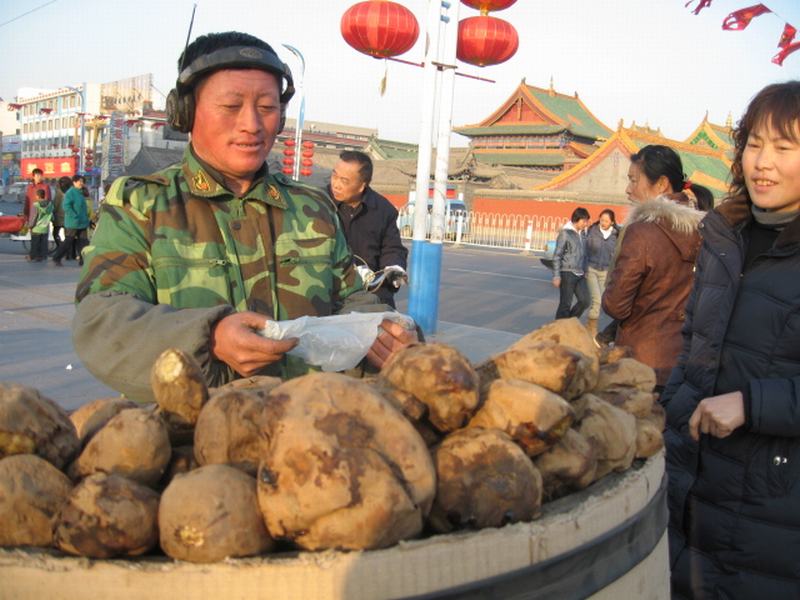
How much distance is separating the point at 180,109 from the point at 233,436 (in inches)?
42.8

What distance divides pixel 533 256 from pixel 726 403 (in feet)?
70.9

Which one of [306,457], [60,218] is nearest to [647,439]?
[306,457]

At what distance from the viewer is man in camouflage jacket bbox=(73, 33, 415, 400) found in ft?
5.33

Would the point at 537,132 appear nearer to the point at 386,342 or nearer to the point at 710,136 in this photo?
the point at 710,136

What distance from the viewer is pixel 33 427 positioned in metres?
1.14

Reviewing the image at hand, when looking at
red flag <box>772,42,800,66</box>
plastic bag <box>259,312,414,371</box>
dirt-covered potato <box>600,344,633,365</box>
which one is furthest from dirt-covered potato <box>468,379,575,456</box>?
red flag <box>772,42,800,66</box>

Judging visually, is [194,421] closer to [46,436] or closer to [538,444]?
[46,436]

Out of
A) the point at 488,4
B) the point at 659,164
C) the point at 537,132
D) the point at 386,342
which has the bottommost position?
the point at 386,342

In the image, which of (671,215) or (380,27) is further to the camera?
(380,27)

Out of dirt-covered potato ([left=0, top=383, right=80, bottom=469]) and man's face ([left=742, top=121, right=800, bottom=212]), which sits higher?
man's face ([left=742, top=121, right=800, bottom=212])

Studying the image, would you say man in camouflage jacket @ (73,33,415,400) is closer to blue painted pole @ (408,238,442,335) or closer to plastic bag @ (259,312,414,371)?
plastic bag @ (259,312,414,371)

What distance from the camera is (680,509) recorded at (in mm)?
2143

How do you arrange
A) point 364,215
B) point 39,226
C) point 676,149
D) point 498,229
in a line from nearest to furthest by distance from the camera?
point 364,215
point 39,226
point 498,229
point 676,149

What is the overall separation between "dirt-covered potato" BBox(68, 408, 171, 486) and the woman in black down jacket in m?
1.39
